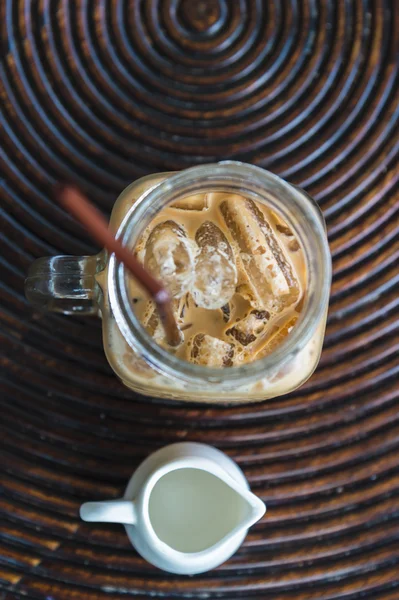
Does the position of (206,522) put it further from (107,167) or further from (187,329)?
(107,167)

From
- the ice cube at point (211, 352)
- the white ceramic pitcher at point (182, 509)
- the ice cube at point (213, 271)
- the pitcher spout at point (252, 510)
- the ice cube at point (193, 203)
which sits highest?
the ice cube at point (193, 203)

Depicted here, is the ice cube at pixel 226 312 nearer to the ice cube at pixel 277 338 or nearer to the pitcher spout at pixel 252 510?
the ice cube at pixel 277 338

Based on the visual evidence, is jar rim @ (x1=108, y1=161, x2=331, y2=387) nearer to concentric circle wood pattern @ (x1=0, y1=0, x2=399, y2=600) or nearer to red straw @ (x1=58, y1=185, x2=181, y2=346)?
red straw @ (x1=58, y1=185, x2=181, y2=346)

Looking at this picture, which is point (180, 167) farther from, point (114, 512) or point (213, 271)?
point (114, 512)

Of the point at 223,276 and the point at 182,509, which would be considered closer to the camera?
the point at 223,276

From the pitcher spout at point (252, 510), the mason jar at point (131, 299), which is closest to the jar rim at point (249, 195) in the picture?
the mason jar at point (131, 299)

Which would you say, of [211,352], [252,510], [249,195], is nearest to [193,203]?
[249,195]

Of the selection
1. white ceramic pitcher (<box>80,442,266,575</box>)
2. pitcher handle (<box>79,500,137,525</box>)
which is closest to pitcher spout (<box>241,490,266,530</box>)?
white ceramic pitcher (<box>80,442,266,575</box>)
